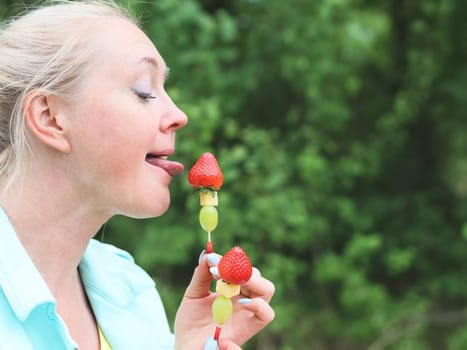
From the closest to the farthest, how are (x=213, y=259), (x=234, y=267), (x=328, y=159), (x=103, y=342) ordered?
(x=234, y=267) → (x=213, y=259) → (x=103, y=342) → (x=328, y=159)

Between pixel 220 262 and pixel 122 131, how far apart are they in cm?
29

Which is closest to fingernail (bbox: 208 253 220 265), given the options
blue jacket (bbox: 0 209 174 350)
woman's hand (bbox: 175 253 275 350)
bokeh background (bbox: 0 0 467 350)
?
woman's hand (bbox: 175 253 275 350)

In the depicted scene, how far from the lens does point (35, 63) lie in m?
1.28

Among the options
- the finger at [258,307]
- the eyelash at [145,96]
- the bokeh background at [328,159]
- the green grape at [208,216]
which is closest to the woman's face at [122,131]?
Answer: the eyelash at [145,96]

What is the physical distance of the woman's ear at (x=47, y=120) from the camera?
126 centimetres

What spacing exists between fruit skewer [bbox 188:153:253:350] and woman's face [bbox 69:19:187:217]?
7 centimetres

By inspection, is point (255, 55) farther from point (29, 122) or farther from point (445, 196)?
point (29, 122)

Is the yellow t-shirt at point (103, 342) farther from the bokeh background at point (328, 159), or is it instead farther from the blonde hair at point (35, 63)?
the bokeh background at point (328, 159)

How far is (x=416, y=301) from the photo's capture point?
3.84m

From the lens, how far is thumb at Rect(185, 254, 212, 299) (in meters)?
1.38

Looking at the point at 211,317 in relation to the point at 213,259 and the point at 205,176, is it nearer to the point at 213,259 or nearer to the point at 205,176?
the point at 213,259

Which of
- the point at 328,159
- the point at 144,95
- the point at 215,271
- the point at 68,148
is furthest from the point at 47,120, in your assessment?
the point at 328,159

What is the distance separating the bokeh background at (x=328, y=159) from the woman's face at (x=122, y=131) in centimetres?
168

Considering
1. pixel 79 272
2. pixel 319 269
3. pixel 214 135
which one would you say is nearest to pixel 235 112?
pixel 214 135
